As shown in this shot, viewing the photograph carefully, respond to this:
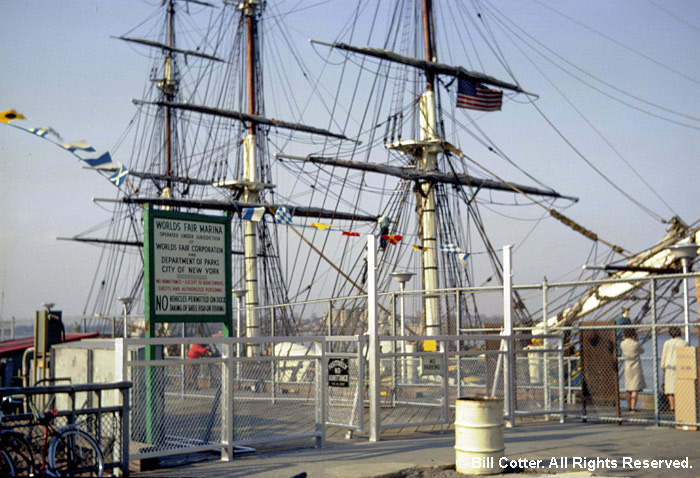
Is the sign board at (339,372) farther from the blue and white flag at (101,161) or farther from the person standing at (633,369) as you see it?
the person standing at (633,369)

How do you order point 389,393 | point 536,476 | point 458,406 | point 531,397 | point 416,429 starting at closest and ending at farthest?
1. point 536,476
2. point 458,406
3. point 416,429
4. point 531,397
5. point 389,393

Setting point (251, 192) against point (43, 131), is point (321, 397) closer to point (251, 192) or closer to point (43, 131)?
point (43, 131)

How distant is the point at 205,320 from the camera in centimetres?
1056

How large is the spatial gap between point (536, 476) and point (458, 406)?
43.7 inches

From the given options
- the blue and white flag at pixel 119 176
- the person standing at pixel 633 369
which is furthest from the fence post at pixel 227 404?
the person standing at pixel 633 369

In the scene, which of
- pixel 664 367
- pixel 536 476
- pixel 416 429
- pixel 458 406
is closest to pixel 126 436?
pixel 458 406

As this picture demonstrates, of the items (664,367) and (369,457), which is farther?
(664,367)

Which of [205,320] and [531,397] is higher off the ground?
[205,320]

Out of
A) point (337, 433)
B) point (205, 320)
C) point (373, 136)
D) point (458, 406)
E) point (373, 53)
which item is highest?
point (373, 53)

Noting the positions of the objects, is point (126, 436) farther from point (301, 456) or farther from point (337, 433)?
point (337, 433)

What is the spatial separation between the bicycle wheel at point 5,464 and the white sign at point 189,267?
3.00 m

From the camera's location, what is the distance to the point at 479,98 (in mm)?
33344

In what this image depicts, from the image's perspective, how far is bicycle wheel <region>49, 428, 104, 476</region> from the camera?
7.57m

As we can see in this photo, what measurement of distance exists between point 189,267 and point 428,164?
26087mm
